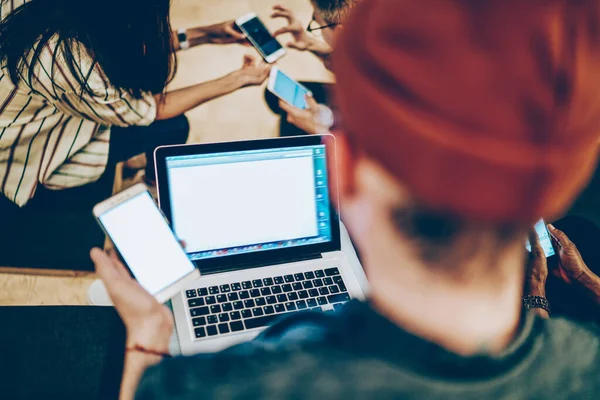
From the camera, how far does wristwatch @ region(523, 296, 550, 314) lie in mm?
878

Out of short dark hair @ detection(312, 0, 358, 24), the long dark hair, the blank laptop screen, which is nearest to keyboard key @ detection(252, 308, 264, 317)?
the blank laptop screen

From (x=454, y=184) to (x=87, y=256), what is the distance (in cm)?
84

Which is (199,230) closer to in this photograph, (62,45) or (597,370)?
(62,45)

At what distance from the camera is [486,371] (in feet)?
1.28

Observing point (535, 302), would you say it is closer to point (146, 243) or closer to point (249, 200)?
point (249, 200)

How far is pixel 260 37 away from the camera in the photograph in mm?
1105

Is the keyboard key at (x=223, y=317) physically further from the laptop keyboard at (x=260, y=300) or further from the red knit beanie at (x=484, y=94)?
the red knit beanie at (x=484, y=94)

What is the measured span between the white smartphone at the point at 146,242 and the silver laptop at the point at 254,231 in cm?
2

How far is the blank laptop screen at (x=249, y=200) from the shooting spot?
0.79 meters

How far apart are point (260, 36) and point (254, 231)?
1.73 ft

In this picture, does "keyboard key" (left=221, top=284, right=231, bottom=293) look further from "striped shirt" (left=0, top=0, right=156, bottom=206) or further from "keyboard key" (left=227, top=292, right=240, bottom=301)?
"striped shirt" (left=0, top=0, right=156, bottom=206)

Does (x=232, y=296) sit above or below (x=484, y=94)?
below

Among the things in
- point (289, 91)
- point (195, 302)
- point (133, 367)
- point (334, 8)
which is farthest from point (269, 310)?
point (334, 8)

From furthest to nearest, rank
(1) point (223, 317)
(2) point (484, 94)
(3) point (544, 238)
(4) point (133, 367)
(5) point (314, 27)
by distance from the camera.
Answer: (5) point (314, 27)
(3) point (544, 238)
(1) point (223, 317)
(4) point (133, 367)
(2) point (484, 94)
